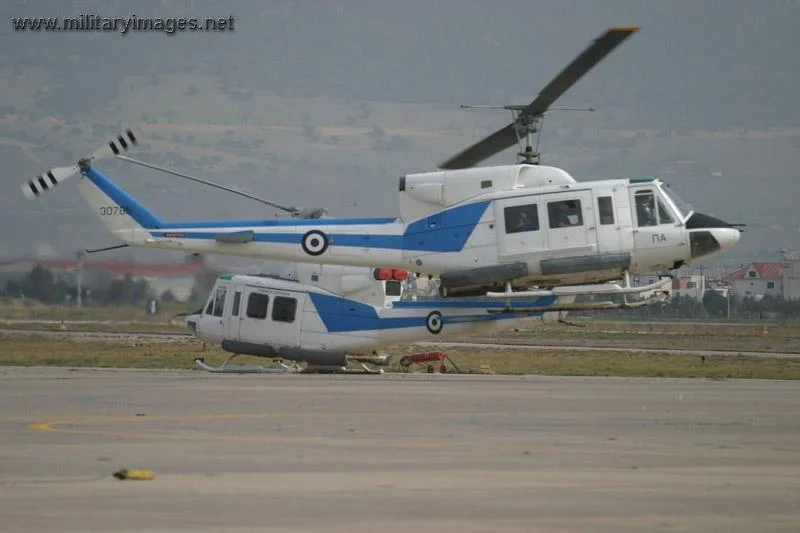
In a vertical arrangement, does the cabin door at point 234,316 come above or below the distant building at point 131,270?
below

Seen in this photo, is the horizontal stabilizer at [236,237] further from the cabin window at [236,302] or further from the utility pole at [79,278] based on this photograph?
the utility pole at [79,278]

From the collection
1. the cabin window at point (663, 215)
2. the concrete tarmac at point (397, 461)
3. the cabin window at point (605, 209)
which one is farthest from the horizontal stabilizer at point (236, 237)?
the cabin window at point (663, 215)

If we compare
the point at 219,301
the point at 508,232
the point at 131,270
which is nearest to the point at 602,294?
the point at 508,232

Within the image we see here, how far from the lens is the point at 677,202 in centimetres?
2650

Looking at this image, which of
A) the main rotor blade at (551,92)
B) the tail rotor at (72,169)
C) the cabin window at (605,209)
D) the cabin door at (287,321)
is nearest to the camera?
the main rotor blade at (551,92)

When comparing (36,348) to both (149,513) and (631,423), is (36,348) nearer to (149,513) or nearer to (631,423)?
(631,423)

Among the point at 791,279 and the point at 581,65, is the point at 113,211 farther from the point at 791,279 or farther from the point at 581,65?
the point at 791,279

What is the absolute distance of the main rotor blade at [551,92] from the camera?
23.0m

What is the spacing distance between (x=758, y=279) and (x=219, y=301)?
340 feet

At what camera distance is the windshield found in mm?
26375

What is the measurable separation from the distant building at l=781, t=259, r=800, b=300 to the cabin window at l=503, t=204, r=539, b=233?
95.8 metres

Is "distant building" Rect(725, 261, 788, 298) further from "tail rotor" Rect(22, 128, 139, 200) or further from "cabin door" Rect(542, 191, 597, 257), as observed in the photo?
"tail rotor" Rect(22, 128, 139, 200)

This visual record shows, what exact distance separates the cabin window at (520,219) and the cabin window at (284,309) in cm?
505

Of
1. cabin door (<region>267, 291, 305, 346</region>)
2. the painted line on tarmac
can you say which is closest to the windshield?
cabin door (<region>267, 291, 305, 346</region>)
